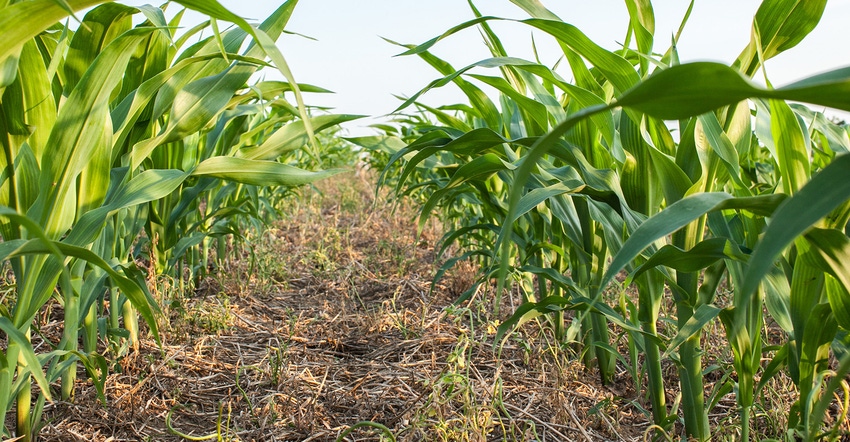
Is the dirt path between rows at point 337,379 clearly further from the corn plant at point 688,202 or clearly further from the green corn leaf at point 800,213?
the green corn leaf at point 800,213

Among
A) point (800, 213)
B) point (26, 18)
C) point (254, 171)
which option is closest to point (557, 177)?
point (254, 171)

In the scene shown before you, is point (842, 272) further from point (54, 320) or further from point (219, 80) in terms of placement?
point (54, 320)

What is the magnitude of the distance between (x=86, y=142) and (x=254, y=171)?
36 cm

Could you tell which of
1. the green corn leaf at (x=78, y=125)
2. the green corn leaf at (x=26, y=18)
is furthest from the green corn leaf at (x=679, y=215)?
the green corn leaf at (x=78, y=125)

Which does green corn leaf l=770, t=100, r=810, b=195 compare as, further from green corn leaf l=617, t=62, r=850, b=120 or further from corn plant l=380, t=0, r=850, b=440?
green corn leaf l=617, t=62, r=850, b=120

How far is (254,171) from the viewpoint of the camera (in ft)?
4.34

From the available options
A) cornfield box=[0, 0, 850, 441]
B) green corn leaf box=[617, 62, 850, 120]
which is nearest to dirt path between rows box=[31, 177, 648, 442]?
cornfield box=[0, 0, 850, 441]

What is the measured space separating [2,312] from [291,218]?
9.57 feet

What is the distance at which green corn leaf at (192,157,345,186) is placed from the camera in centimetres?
129

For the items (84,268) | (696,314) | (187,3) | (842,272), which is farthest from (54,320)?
(842,272)

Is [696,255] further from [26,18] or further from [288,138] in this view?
[288,138]

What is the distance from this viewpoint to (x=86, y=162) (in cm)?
103

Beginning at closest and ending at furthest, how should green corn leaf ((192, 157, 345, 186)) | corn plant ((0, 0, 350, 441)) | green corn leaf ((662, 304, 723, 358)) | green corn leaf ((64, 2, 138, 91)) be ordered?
corn plant ((0, 0, 350, 441)), green corn leaf ((662, 304, 723, 358)), green corn leaf ((64, 2, 138, 91)), green corn leaf ((192, 157, 345, 186))

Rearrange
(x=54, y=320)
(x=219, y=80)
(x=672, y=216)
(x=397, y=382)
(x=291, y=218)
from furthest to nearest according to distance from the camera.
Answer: (x=291, y=218), (x=54, y=320), (x=397, y=382), (x=219, y=80), (x=672, y=216)
